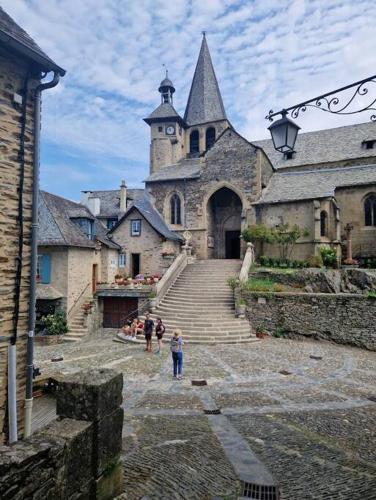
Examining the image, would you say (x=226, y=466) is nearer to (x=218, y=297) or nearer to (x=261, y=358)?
(x=261, y=358)

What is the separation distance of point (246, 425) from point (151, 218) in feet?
66.8

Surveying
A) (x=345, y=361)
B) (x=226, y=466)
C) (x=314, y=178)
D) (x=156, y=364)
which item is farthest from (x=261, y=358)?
(x=314, y=178)

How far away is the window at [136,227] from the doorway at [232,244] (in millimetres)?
8656

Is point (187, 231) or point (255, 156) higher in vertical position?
point (255, 156)

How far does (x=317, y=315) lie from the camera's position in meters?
15.4

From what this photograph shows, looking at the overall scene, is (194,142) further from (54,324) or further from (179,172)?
(54,324)

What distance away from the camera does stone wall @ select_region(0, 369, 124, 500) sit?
240 centimetres

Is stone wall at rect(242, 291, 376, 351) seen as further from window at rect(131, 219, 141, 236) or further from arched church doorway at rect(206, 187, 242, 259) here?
arched church doorway at rect(206, 187, 242, 259)

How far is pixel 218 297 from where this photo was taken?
1797 centimetres

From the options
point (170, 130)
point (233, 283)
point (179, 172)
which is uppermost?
point (170, 130)

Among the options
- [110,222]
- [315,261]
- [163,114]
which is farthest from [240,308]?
[163,114]

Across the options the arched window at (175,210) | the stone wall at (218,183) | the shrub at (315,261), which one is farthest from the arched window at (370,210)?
the arched window at (175,210)

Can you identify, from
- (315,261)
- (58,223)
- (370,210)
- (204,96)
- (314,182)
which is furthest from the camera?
(204,96)

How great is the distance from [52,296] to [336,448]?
53.1 ft
